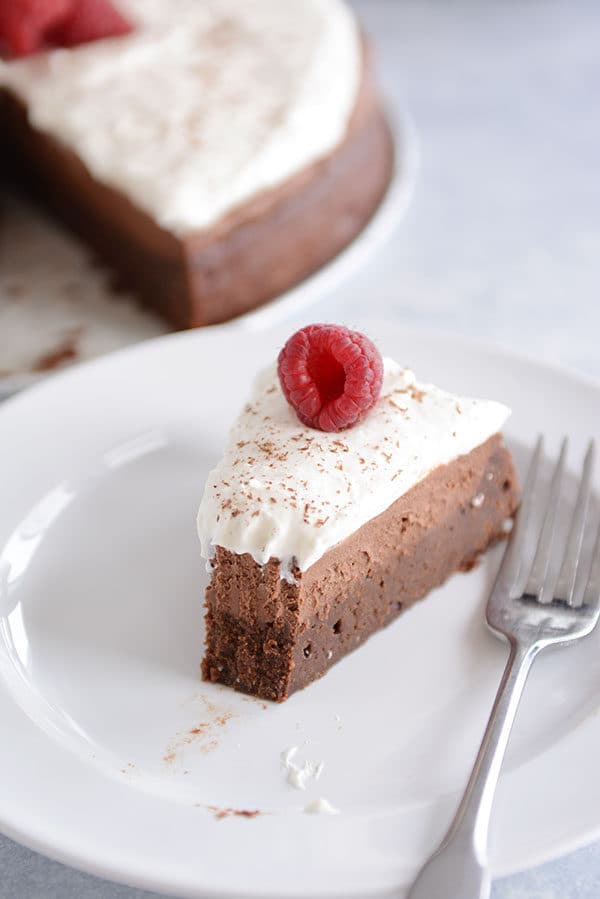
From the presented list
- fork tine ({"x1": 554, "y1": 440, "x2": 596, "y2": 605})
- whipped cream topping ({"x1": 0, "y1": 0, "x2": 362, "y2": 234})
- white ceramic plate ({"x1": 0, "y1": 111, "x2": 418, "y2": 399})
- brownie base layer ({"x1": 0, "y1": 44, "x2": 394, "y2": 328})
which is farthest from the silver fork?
whipped cream topping ({"x1": 0, "y1": 0, "x2": 362, "y2": 234})

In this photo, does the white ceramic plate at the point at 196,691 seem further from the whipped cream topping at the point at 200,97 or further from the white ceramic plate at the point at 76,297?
the whipped cream topping at the point at 200,97

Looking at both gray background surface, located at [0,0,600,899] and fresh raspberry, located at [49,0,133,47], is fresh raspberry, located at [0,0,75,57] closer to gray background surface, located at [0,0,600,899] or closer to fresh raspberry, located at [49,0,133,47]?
fresh raspberry, located at [49,0,133,47]

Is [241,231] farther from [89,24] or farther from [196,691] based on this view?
[196,691]

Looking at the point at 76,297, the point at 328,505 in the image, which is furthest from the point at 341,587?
the point at 76,297

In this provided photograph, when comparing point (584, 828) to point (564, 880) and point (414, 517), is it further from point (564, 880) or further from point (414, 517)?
point (414, 517)

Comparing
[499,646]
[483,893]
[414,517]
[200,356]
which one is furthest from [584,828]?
[200,356]

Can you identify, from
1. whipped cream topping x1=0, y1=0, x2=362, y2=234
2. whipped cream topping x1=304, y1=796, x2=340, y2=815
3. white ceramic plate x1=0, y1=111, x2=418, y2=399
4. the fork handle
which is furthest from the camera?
whipped cream topping x1=0, y1=0, x2=362, y2=234
